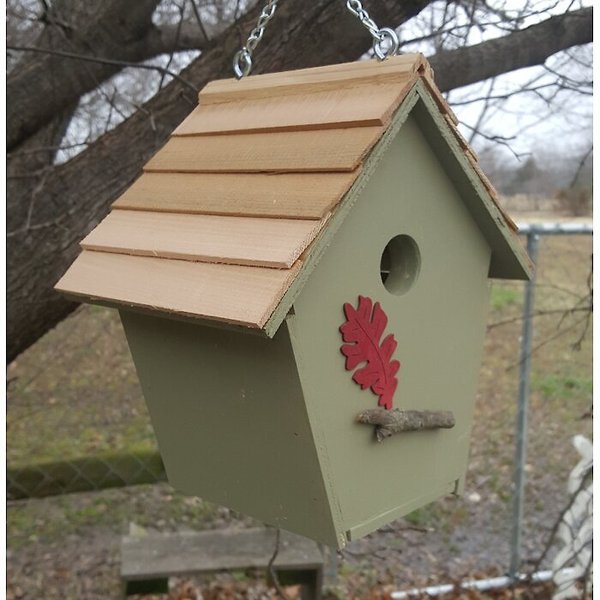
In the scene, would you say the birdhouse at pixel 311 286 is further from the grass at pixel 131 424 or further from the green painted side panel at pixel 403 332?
the grass at pixel 131 424

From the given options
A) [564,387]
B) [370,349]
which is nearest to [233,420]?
[370,349]

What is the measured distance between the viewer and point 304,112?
1.27 metres

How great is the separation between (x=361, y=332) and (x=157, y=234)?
0.41 m

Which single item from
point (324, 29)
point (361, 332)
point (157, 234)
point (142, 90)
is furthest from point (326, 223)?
point (142, 90)

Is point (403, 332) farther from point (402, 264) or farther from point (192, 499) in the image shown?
point (192, 499)

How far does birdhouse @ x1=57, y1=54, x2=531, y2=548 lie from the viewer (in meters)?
1.14

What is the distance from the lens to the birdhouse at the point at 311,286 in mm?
1138

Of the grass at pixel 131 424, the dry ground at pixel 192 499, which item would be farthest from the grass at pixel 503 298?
the grass at pixel 131 424

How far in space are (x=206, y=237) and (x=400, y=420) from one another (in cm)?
49

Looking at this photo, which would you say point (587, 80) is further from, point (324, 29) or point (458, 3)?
point (324, 29)

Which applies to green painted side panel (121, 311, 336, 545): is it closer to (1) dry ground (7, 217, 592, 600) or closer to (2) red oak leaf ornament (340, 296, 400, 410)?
(2) red oak leaf ornament (340, 296, 400, 410)

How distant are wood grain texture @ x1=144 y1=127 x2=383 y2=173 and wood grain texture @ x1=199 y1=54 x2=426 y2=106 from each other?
0.10 meters

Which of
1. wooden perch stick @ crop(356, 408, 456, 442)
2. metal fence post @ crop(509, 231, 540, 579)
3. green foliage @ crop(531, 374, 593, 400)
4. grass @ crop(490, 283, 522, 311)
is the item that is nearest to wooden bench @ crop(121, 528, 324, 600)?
metal fence post @ crop(509, 231, 540, 579)

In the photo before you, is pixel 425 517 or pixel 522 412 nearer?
pixel 522 412
